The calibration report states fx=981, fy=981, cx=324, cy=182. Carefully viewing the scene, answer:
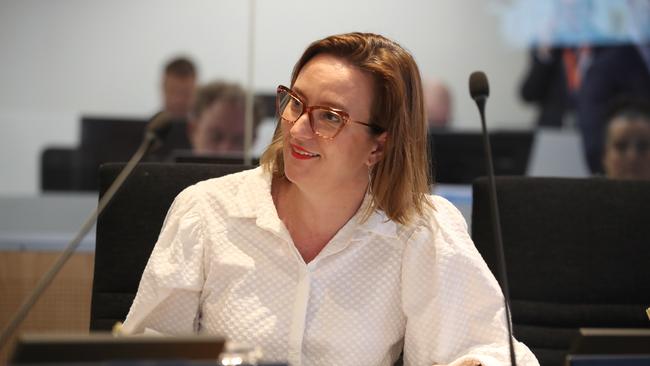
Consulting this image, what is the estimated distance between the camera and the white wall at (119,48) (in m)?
4.55

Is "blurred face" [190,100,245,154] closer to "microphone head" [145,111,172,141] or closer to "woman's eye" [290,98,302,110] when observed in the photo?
"woman's eye" [290,98,302,110]

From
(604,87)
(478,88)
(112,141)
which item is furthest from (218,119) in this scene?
(478,88)

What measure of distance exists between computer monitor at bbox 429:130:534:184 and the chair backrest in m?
2.07

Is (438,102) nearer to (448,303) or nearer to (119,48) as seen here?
(119,48)

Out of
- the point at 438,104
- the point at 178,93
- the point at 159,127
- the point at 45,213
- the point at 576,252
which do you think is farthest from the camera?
the point at 438,104

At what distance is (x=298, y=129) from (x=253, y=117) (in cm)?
260

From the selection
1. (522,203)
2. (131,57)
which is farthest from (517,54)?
(522,203)

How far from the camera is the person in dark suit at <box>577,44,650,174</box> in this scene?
200 inches

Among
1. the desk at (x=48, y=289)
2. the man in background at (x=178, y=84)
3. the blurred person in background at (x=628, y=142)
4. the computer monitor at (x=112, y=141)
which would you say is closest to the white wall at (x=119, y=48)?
the man in background at (x=178, y=84)

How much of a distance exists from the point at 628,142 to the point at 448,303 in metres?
2.98

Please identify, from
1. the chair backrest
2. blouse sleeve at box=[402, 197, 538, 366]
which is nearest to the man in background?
the chair backrest

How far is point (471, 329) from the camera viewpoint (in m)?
1.86

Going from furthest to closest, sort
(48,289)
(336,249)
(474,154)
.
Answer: (474,154)
(48,289)
(336,249)

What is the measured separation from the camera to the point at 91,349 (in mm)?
1120
